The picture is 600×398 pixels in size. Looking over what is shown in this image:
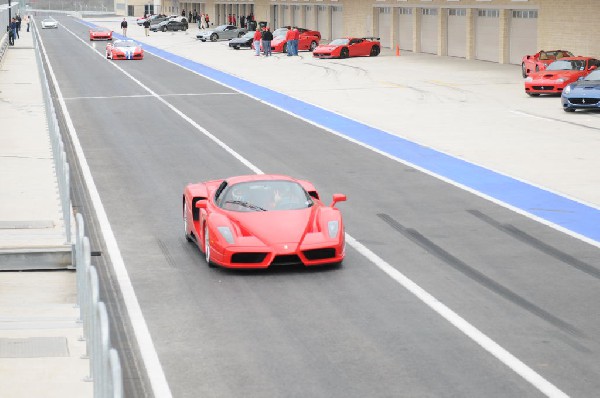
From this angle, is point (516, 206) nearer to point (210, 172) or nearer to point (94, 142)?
point (210, 172)

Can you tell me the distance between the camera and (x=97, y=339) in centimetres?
874

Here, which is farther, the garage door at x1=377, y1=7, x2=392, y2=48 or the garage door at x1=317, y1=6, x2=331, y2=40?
the garage door at x1=317, y1=6, x2=331, y2=40

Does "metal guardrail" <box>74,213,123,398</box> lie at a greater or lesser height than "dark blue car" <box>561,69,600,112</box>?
lesser

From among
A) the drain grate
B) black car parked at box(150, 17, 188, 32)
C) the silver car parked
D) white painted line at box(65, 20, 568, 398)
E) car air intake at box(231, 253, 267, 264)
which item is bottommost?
white painted line at box(65, 20, 568, 398)

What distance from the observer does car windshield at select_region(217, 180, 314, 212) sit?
14.4 metres

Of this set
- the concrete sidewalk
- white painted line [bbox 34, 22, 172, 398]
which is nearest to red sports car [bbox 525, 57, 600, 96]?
the concrete sidewalk

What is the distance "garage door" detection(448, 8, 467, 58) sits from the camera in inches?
2232

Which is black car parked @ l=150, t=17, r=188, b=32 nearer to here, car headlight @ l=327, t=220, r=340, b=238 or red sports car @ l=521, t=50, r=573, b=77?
red sports car @ l=521, t=50, r=573, b=77

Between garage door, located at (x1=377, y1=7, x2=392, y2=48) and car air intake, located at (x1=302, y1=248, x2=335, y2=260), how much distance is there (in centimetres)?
5442

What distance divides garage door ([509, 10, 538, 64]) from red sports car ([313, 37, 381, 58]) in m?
9.43

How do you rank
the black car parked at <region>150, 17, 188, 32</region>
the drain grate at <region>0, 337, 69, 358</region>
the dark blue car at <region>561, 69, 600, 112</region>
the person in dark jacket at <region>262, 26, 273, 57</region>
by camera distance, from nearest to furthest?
1. the drain grate at <region>0, 337, 69, 358</region>
2. the dark blue car at <region>561, 69, 600, 112</region>
3. the person in dark jacket at <region>262, 26, 273, 57</region>
4. the black car parked at <region>150, 17, 188, 32</region>

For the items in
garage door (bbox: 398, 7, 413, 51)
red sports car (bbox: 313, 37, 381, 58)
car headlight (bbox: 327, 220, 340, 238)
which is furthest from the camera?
garage door (bbox: 398, 7, 413, 51)

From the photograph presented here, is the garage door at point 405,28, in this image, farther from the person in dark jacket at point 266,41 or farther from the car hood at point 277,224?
the car hood at point 277,224

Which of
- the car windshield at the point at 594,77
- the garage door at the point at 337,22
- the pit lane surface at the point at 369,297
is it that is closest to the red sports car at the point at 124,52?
the garage door at the point at 337,22
